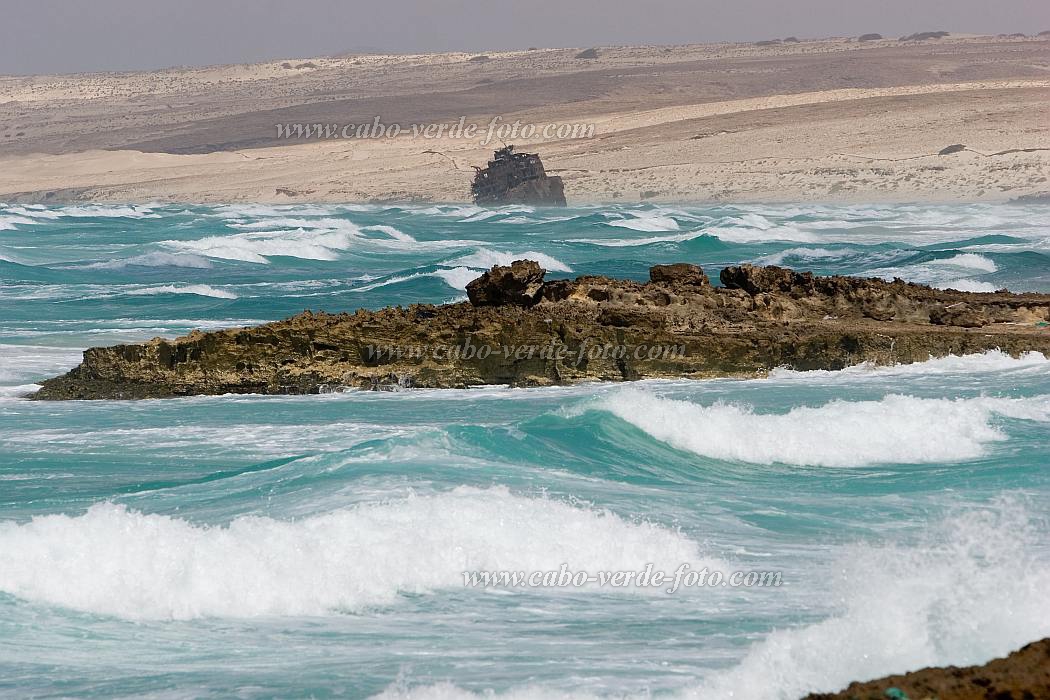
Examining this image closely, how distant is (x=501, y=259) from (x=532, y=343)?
20093 millimetres

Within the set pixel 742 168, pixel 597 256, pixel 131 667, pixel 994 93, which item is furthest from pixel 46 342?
pixel 994 93

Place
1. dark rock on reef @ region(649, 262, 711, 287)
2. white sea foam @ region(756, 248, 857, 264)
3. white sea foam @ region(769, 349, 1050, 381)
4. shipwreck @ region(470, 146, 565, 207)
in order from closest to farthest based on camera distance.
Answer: white sea foam @ region(769, 349, 1050, 381) → dark rock on reef @ region(649, 262, 711, 287) → white sea foam @ region(756, 248, 857, 264) → shipwreck @ region(470, 146, 565, 207)

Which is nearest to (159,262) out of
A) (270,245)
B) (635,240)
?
(270,245)

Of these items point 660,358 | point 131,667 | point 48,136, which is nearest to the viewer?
point 131,667

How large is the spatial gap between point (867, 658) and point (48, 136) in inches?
4978

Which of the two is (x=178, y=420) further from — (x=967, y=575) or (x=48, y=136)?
(x=48, y=136)

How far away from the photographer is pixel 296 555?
316 inches

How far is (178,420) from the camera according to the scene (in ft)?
41.1

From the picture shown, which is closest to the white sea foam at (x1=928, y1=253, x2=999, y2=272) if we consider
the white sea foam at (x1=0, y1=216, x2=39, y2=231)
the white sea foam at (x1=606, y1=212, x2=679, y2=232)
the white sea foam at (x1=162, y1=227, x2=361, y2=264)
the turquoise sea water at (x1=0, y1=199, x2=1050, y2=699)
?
the turquoise sea water at (x1=0, y1=199, x2=1050, y2=699)

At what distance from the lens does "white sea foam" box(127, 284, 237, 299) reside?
2772 centimetres

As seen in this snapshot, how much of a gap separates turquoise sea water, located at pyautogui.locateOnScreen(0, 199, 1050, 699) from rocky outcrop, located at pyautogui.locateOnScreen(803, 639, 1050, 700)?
1.00m

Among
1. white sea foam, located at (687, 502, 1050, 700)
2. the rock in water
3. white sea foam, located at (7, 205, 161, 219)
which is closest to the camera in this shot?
white sea foam, located at (687, 502, 1050, 700)

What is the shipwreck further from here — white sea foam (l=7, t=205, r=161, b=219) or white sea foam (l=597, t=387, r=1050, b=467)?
white sea foam (l=597, t=387, r=1050, b=467)

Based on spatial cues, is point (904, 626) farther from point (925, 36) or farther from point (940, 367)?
point (925, 36)
